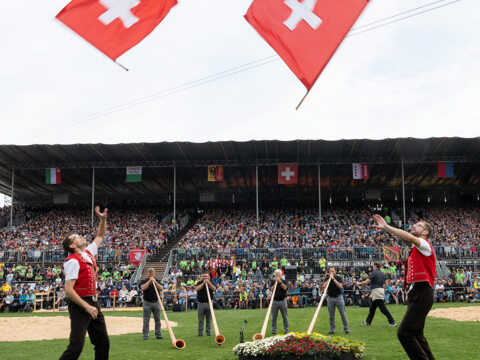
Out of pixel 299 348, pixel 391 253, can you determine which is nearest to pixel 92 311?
pixel 299 348

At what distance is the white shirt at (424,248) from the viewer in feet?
20.3

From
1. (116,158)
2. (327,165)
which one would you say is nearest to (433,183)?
(327,165)

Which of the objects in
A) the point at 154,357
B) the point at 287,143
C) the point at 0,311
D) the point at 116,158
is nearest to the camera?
the point at 154,357

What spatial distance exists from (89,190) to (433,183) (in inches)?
1204

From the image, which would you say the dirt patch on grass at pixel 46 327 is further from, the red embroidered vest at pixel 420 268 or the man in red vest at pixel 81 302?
the red embroidered vest at pixel 420 268

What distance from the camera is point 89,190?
47.2 meters

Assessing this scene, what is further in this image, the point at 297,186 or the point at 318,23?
the point at 297,186

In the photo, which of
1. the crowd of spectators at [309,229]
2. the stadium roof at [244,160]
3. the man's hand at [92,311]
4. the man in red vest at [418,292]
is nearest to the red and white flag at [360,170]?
the stadium roof at [244,160]

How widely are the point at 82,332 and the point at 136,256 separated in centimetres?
2510

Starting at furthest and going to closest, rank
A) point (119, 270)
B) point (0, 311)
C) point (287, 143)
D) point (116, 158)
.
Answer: point (116, 158)
point (287, 143)
point (119, 270)
point (0, 311)

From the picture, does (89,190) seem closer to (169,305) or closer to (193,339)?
(169,305)

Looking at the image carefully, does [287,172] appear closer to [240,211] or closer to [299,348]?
[240,211]

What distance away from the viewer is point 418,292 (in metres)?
6.27

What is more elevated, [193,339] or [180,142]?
[180,142]
